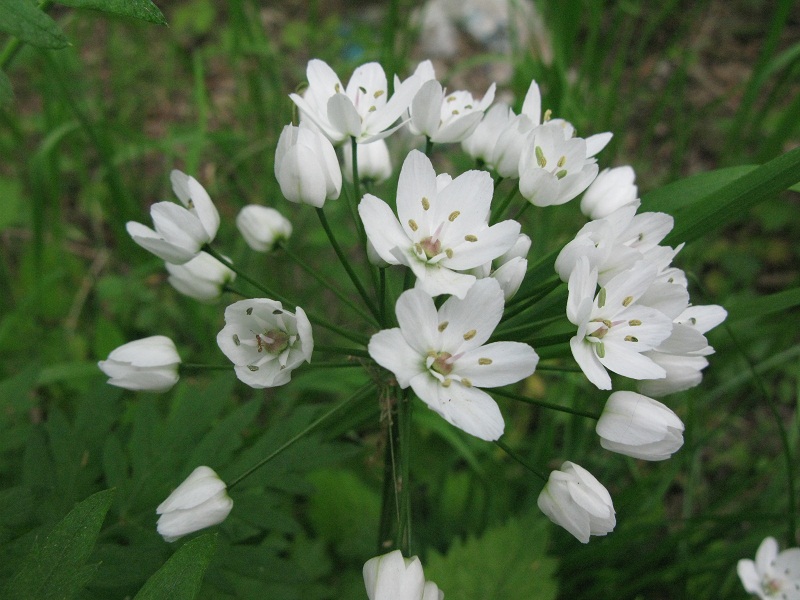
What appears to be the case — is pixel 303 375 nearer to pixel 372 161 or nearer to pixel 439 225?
pixel 372 161

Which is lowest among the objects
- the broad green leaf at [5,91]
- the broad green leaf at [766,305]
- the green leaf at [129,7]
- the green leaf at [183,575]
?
the broad green leaf at [766,305]

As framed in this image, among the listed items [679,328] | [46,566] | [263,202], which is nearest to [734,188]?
[679,328]

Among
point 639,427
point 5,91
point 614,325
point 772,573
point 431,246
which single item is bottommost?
point 772,573

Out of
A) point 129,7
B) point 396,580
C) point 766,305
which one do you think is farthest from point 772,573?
point 129,7

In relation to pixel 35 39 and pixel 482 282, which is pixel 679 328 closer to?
pixel 482 282

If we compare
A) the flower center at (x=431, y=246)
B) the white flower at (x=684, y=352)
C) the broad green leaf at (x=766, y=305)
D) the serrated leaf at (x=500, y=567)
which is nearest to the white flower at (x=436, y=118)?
the flower center at (x=431, y=246)

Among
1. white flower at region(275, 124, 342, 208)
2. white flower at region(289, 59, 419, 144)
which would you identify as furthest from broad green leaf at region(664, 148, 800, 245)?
white flower at region(275, 124, 342, 208)

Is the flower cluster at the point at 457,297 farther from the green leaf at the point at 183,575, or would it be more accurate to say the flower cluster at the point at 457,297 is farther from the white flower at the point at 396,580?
the green leaf at the point at 183,575
